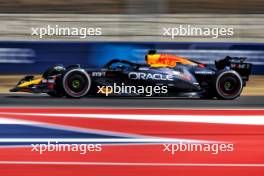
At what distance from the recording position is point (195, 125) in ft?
16.4

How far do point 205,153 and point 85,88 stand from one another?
10.2ft

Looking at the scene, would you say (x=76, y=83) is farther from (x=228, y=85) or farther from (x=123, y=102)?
(x=228, y=85)

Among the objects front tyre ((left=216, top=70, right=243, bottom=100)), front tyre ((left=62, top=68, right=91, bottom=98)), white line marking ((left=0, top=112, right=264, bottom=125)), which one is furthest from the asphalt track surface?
white line marking ((left=0, top=112, right=264, bottom=125))

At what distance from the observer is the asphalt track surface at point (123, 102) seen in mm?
6242

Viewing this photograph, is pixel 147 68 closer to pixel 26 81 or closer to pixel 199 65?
pixel 199 65

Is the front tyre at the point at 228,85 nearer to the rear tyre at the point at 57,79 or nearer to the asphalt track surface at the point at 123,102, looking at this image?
the asphalt track surface at the point at 123,102

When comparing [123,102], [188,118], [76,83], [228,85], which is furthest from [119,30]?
[188,118]

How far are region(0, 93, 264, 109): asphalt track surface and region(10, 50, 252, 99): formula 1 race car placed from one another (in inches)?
7.5

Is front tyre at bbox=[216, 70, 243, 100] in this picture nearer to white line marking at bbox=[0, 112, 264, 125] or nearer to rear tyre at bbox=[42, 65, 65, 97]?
rear tyre at bbox=[42, 65, 65, 97]

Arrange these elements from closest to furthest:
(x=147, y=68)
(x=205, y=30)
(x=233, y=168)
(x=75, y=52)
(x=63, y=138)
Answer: (x=233, y=168)
(x=63, y=138)
(x=147, y=68)
(x=75, y=52)
(x=205, y=30)

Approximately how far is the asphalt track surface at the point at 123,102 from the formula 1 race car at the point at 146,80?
19cm

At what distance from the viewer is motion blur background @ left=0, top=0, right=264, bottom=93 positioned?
328 inches

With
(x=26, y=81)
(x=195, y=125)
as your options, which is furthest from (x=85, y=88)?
(x=195, y=125)

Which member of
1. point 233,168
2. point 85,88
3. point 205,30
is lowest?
point 233,168
